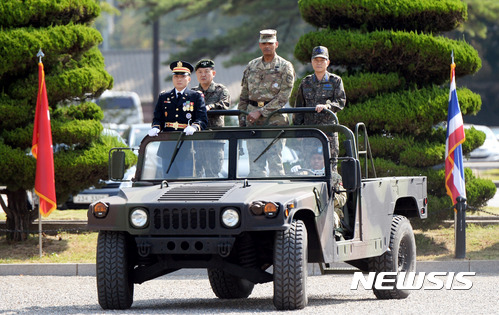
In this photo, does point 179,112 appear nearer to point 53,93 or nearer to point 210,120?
point 210,120

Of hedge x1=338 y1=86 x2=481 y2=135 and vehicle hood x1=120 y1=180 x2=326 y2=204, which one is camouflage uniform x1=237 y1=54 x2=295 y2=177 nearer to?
vehicle hood x1=120 y1=180 x2=326 y2=204

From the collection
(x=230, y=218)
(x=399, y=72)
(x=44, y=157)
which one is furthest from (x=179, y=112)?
(x=399, y=72)

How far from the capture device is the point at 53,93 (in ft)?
53.9

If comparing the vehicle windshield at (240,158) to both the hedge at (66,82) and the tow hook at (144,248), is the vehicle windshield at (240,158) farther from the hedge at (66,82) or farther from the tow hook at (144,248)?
the hedge at (66,82)

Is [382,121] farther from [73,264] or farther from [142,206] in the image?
[142,206]

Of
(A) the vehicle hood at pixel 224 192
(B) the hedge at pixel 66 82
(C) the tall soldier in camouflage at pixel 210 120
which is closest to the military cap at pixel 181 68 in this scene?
(C) the tall soldier in camouflage at pixel 210 120

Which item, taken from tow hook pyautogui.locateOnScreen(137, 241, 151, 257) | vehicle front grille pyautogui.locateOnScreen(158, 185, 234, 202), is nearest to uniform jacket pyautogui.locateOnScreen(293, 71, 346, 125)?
vehicle front grille pyautogui.locateOnScreen(158, 185, 234, 202)

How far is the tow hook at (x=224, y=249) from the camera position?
914 cm

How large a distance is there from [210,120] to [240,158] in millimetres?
1587

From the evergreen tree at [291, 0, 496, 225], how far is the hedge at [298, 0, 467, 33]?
0.02m

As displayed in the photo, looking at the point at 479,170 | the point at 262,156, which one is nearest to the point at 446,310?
the point at 262,156

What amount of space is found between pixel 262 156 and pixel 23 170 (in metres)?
6.68

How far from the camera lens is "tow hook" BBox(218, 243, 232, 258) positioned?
9141 mm

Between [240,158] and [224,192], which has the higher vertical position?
[240,158]
